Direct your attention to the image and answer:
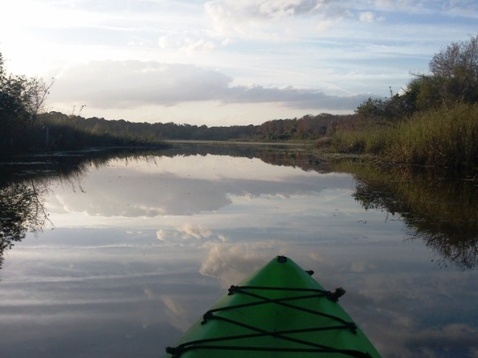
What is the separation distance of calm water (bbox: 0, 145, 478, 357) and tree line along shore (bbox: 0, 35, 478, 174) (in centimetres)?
504

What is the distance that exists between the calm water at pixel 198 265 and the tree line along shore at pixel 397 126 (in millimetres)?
5041

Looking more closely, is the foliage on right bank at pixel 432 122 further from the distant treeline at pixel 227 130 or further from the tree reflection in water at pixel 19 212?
the distant treeline at pixel 227 130

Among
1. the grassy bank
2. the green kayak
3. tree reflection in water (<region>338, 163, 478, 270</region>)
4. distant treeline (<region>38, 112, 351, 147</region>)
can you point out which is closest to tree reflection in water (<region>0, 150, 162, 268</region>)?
the green kayak

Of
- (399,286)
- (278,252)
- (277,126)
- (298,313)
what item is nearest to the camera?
(298,313)

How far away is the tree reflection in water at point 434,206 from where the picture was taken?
6005 millimetres

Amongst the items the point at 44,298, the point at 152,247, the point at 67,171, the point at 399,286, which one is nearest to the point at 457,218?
the point at 399,286

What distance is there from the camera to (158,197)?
10000 mm

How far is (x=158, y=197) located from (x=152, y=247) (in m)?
4.23

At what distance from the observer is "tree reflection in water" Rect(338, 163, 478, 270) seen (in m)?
6.01

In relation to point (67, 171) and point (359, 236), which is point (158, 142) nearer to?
point (67, 171)

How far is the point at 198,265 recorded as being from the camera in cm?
508

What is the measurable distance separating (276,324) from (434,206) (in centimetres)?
648

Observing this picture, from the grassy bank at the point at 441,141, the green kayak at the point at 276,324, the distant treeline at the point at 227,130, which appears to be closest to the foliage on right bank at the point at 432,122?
the grassy bank at the point at 441,141

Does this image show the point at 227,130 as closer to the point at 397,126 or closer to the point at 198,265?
the point at 397,126
